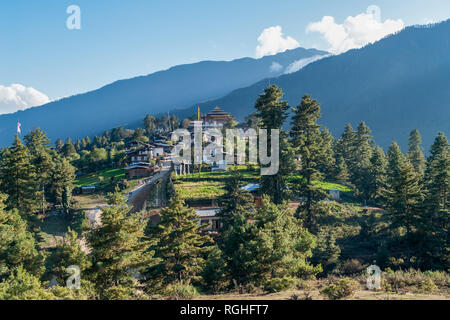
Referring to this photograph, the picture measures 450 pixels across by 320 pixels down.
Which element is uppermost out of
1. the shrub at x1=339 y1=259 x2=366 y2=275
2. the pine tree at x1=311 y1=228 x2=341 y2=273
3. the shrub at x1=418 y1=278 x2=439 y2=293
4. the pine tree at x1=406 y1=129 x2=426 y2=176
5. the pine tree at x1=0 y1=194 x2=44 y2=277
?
the pine tree at x1=406 y1=129 x2=426 y2=176

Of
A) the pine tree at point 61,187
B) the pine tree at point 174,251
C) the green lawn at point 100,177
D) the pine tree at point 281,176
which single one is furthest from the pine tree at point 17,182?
the pine tree at point 281,176

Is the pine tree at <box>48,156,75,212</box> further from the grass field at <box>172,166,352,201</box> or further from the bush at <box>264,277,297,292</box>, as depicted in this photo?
the bush at <box>264,277,297,292</box>

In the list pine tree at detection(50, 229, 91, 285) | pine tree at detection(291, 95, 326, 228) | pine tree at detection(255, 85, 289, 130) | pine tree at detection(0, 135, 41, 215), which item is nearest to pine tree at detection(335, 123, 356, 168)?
pine tree at detection(291, 95, 326, 228)

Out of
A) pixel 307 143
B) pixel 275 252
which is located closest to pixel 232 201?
pixel 275 252

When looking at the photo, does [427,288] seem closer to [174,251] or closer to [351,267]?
[351,267]

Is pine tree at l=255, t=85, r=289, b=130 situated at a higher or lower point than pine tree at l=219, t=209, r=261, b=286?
higher
